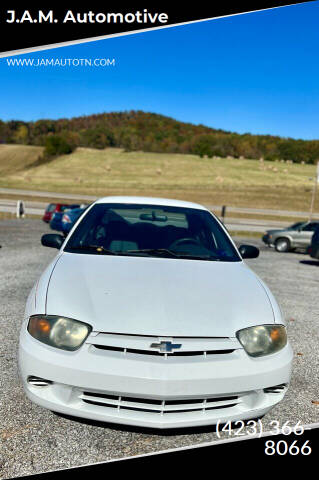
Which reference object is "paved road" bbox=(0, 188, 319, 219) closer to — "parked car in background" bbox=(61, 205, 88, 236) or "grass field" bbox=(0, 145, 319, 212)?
"grass field" bbox=(0, 145, 319, 212)

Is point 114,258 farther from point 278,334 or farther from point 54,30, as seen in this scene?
point 54,30

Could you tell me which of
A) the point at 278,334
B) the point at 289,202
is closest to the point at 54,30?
the point at 278,334

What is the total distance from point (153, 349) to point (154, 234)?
1.93 meters

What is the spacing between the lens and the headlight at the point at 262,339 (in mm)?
2705

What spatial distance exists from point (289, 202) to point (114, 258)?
1587 inches

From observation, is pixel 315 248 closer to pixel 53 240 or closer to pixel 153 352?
pixel 53 240

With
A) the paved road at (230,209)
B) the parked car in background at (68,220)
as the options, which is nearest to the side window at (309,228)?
the parked car in background at (68,220)

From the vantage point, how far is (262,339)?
9.10ft

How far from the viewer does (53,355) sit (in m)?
2.59

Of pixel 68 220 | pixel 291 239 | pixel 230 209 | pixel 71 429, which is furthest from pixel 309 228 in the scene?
pixel 71 429

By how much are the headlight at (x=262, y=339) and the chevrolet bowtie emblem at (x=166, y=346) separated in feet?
1.35

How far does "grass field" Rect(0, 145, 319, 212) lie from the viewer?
4434cm

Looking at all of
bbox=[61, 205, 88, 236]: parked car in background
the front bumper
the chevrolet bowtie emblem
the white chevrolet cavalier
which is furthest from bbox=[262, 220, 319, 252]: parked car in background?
the chevrolet bowtie emblem

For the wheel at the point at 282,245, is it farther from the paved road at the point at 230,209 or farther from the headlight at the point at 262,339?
the headlight at the point at 262,339
